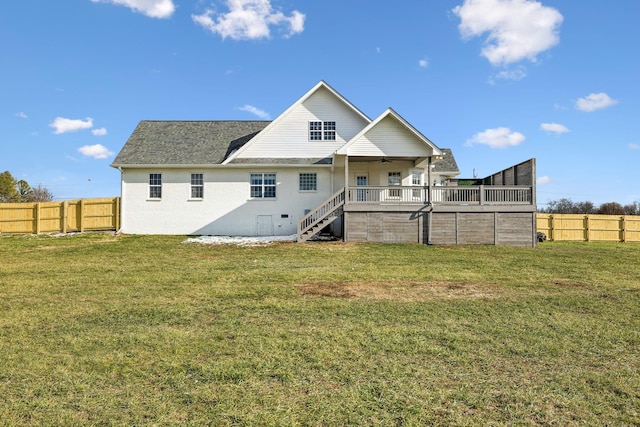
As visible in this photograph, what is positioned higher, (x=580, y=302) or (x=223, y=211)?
(x=223, y=211)

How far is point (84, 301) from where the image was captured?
6750 mm

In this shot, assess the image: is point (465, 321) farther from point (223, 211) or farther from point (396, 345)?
point (223, 211)

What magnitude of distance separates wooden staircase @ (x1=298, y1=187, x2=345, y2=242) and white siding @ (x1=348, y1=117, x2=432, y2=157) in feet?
7.26

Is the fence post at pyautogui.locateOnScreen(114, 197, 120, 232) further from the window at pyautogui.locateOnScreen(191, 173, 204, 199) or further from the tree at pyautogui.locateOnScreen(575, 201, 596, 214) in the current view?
the tree at pyautogui.locateOnScreen(575, 201, 596, 214)

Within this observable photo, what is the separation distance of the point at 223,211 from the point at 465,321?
664 inches

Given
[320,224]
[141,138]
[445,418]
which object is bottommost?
[445,418]

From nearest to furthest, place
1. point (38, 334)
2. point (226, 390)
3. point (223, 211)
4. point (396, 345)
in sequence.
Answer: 1. point (226, 390)
2. point (396, 345)
3. point (38, 334)
4. point (223, 211)

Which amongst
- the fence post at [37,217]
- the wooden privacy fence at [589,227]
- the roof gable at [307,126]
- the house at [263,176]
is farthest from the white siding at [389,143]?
the fence post at [37,217]

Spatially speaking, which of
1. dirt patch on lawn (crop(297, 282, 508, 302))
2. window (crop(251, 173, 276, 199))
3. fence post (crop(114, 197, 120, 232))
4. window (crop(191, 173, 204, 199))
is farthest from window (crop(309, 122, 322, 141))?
dirt patch on lawn (crop(297, 282, 508, 302))

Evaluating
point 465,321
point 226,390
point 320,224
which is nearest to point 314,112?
point 320,224

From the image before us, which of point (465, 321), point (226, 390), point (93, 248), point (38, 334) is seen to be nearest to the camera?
point (226, 390)

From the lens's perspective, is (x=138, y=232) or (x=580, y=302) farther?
(x=138, y=232)

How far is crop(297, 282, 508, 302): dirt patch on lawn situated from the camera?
7246 mm

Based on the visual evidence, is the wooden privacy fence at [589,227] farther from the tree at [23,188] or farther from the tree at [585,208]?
the tree at [23,188]
